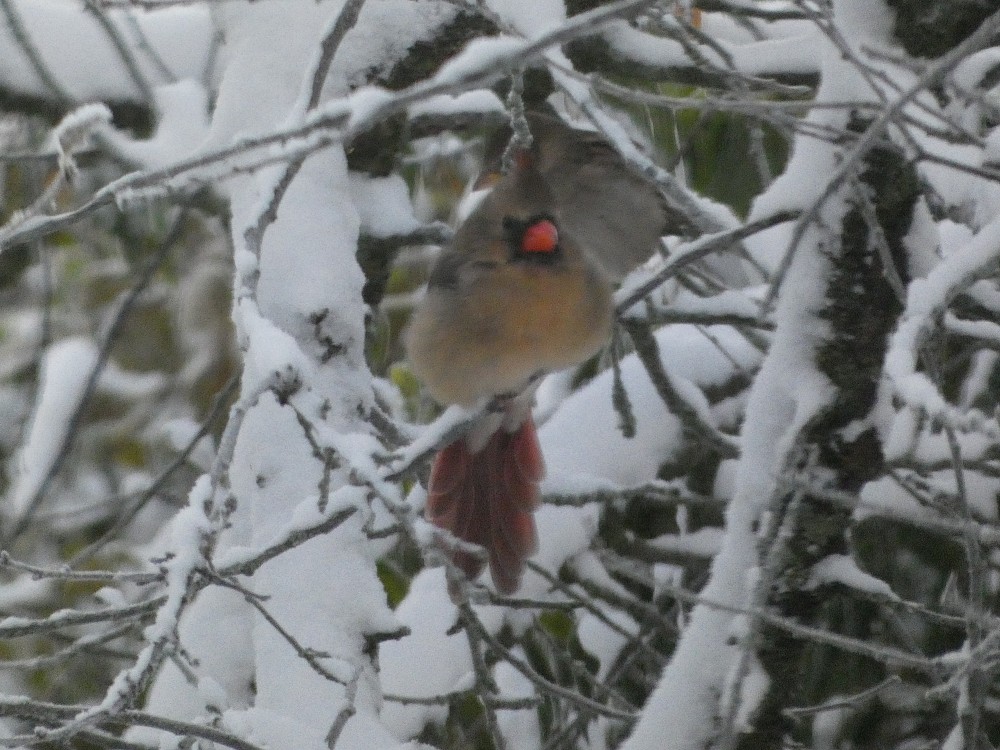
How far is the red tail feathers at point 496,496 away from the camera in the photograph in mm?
2812

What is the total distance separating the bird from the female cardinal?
0.14 meters

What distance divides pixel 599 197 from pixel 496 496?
640mm

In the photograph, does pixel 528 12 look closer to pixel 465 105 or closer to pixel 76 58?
pixel 465 105

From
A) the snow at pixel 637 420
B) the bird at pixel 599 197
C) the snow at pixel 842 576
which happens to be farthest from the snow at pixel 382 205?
the snow at pixel 842 576

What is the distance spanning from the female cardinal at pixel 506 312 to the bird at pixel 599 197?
0.14m

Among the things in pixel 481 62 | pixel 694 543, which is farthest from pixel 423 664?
pixel 481 62

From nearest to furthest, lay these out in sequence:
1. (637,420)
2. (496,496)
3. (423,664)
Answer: (496,496), (423,664), (637,420)

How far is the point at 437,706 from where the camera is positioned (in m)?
2.90

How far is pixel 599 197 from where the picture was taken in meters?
2.84

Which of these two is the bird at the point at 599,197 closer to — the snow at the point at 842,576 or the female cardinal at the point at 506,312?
the female cardinal at the point at 506,312

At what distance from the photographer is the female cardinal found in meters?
2.55

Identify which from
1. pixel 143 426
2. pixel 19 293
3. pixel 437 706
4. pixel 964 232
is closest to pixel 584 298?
pixel 964 232

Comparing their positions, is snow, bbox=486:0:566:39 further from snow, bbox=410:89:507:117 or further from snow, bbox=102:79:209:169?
snow, bbox=102:79:209:169

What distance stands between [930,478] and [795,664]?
76cm
